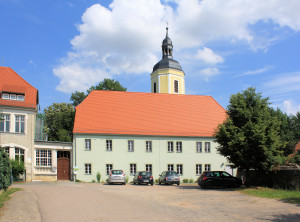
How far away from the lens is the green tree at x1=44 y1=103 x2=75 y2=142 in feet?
171

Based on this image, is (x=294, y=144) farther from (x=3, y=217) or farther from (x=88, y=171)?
(x=3, y=217)

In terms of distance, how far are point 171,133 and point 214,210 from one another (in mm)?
24756

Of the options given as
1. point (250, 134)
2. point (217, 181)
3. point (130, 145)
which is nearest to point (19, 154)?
point (130, 145)

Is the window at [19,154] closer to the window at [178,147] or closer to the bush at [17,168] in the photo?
the bush at [17,168]

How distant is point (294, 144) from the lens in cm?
4591

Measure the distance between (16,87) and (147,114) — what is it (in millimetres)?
15239

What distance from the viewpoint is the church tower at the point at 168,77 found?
5022 cm

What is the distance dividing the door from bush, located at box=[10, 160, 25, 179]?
4.87 metres

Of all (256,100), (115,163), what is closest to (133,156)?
(115,163)

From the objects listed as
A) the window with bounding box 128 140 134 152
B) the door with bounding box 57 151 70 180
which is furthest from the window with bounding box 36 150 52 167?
the window with bounding box 128 140 134 152

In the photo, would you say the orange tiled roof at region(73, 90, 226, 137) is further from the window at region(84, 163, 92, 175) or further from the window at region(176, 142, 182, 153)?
the window at region(84, 163, 92, 175)

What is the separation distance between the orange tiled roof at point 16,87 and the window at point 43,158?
499 cm

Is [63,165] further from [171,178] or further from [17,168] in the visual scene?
[171,178]

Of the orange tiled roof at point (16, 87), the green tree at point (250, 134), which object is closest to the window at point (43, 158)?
the orange tiled roof at point (16, 87)
